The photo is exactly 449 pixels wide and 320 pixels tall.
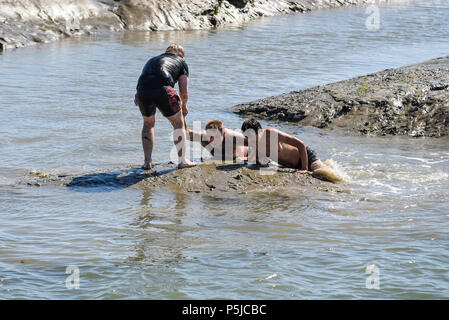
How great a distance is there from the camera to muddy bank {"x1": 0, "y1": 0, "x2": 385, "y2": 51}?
57.3 feet

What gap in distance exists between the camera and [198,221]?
20.4 ft

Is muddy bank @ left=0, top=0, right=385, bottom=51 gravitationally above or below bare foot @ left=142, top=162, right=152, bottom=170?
above

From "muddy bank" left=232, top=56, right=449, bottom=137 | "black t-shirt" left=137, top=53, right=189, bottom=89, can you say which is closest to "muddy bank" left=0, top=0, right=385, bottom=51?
"muddy bank" left=232, top=56, right=449, bottom=137

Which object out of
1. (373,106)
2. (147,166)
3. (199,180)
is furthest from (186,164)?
(373,106)

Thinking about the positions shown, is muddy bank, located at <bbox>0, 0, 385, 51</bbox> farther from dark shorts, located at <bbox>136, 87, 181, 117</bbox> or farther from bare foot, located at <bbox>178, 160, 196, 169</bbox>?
bare foot, located at <bbox>178, 160, 196, 169</bbox>

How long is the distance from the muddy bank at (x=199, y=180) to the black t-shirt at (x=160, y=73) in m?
0.98

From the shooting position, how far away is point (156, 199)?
6.77m

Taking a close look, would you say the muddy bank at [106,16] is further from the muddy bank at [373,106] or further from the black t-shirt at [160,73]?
the black t-shirt at [160,73]

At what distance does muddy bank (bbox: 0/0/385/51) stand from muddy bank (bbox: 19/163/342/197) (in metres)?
10.4

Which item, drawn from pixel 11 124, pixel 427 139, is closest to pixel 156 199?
pixel 11 124

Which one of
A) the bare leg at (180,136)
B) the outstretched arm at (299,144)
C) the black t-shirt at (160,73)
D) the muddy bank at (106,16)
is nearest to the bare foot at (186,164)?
the bare leg at (180,136)

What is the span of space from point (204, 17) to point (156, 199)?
16504 millimetres

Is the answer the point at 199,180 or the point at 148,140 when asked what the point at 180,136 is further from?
the point at 199,180

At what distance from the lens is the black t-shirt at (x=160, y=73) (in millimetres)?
7129
